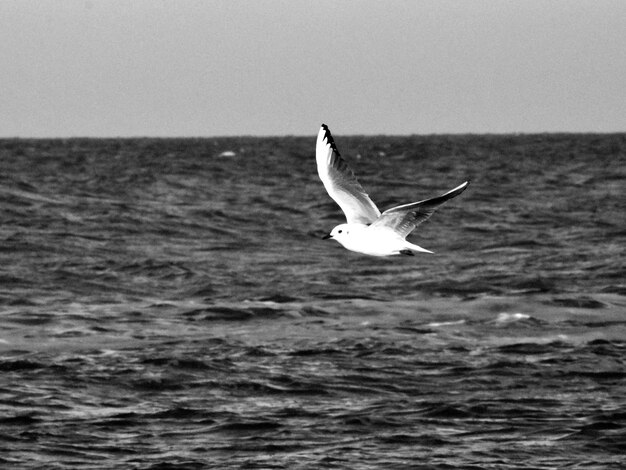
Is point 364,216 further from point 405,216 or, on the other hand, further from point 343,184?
point 405,216

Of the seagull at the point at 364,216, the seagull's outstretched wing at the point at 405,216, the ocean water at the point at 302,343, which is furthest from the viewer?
the ocean water at the point at 302,343

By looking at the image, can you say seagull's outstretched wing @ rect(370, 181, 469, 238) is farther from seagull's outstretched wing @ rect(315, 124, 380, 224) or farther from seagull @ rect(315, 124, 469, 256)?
seagull's outstretched wing @ rect(315, 124, 380, 224)

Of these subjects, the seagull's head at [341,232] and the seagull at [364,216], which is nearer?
the seagull at [364,216]

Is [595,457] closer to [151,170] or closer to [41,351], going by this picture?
[41,351]

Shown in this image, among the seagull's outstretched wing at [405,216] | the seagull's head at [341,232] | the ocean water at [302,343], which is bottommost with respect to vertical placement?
the ocean water at [302,343]

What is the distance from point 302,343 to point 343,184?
5549mm

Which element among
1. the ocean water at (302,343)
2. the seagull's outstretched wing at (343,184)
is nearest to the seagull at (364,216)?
the seagull's outstretched wing at (343,184)

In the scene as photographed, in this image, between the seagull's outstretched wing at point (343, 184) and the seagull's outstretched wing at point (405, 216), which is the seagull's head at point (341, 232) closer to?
the seagull's outstretched wing at point (343, 184)

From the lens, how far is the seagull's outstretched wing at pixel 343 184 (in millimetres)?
11750

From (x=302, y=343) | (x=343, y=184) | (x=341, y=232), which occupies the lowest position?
(x=302, y=343)

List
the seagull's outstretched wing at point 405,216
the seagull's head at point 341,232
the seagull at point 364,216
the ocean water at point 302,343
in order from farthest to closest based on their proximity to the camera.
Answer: the ocean water at point 302,343 < the seagull's head at point 341,232 < the seagull at point 364,216 < the seagull's outstretched wing at point 405,216

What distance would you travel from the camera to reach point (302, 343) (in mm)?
17062

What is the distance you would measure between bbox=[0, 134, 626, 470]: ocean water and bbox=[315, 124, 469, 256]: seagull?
201 centimetres

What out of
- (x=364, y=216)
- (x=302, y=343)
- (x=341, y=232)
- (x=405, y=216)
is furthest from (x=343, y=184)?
(x=302, y=343)
